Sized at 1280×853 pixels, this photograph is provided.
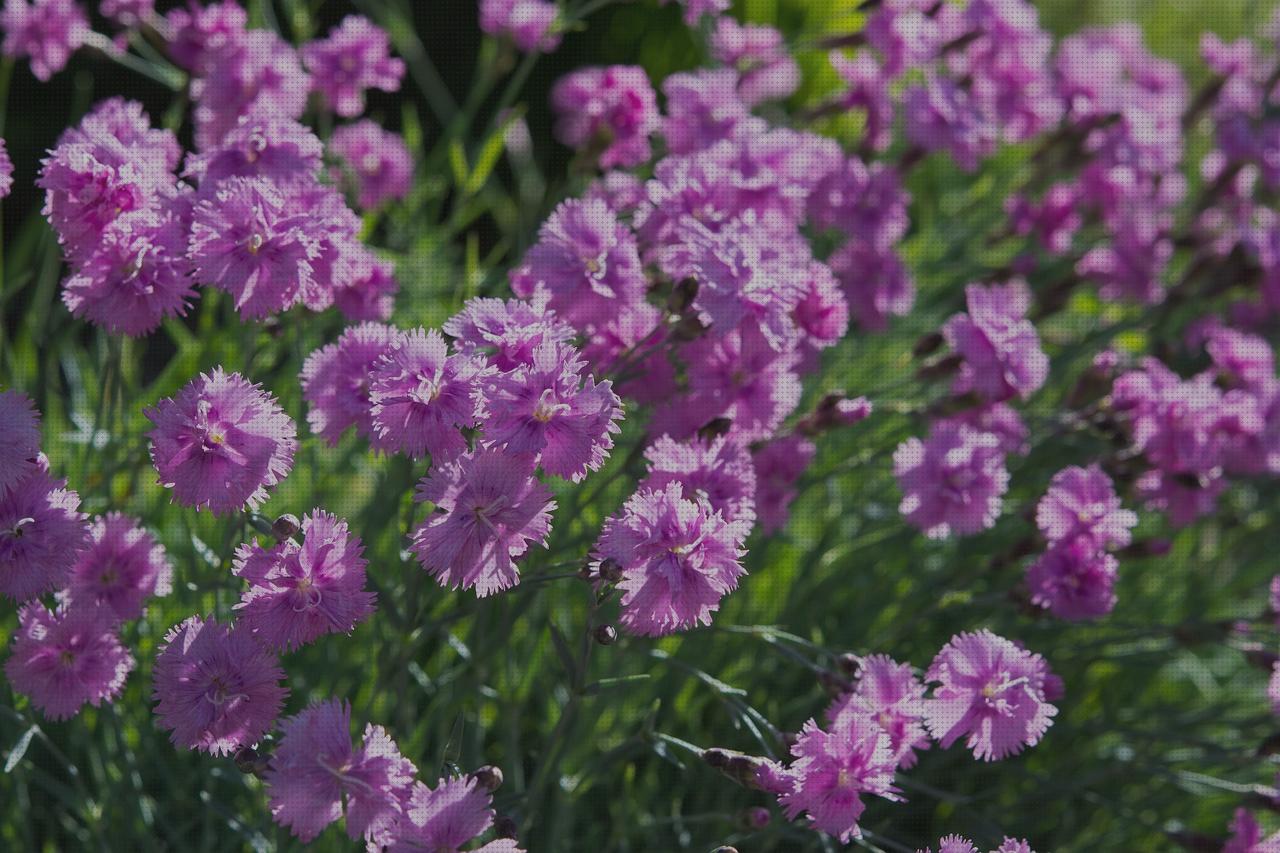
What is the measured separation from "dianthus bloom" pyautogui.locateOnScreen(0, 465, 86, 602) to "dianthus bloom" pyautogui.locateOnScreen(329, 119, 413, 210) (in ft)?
3.25

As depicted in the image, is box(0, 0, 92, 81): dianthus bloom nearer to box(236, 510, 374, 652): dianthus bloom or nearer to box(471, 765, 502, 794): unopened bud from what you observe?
box(236, 510, 374, 652): dianthus bloom

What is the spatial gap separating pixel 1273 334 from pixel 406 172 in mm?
1747

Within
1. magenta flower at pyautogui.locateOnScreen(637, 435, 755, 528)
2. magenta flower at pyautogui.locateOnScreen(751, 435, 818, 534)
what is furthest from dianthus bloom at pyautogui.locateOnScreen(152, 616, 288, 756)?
magenta flower at pyautogui.locateOnScreen(751, 435, 818, 534)

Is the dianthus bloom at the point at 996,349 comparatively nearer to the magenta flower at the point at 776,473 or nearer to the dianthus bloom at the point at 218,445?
the magenta flower at the point at 776,473

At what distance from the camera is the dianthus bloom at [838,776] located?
3.75ft

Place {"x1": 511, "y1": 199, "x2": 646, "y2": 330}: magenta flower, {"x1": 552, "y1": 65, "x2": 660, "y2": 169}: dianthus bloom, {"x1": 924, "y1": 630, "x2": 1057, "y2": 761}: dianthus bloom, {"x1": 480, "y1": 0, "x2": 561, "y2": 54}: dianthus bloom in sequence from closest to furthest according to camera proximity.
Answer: {"x1": 924, "y1": 630, "x2": 1057, "y2": 761}: dianthus bloom, {"x1": 511, "y1": 199, "x2": 646, "y2": 330}: magenta flower, {"x1": 552, "y1": 65, "x2": 660, "y2": 169}: dianthus bloom, {"x1": 480, "y1": 0, "x2": 561, "y2": 54}: dianthus bloom

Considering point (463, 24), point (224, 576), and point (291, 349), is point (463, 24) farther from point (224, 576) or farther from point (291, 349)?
point (224, 576)

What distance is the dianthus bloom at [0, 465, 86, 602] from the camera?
3.69ft

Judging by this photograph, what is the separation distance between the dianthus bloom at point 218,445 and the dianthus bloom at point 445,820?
316 mm

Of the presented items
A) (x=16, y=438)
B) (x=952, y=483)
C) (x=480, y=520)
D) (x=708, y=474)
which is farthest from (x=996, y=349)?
(x=16, y=438)

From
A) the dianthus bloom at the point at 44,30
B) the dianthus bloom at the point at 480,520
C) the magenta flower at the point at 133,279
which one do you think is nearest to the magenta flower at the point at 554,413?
the dianthus bloom at the point at 480,520

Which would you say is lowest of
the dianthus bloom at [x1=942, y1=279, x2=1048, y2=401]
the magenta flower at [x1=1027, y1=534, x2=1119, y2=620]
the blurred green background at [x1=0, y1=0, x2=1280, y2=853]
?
the blurred green background at [x1=0, y1=0, x2=1280, y2=853]

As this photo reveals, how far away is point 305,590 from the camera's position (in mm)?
1112

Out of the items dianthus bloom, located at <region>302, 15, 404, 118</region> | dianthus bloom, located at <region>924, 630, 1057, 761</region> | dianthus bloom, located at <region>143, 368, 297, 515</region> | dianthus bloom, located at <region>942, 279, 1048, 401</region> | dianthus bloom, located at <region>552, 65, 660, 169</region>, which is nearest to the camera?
dianthus bloom, located at <region>143, 368, 297, 515</region>
